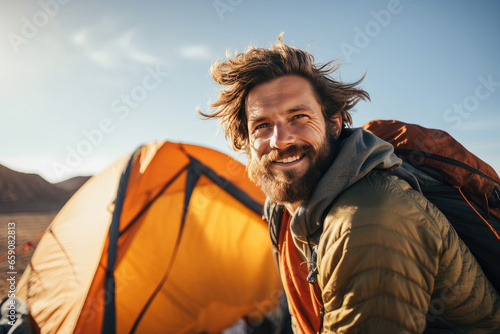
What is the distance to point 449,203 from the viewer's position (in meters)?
1.30

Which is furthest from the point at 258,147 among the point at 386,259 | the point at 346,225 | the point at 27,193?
the point at 27,193

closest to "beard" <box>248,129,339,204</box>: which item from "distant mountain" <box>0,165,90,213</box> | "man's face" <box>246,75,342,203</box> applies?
"man's face" <box>246,75,342,203</box>

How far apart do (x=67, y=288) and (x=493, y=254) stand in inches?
121

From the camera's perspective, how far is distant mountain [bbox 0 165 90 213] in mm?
13849

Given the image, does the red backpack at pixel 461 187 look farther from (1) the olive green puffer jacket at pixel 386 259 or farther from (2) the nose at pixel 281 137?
(2) the nose at pixel 281 137

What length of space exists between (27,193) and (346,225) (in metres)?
21.1

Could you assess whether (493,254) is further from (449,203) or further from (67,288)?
(67,288)

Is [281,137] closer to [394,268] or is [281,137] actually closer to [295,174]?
[295,174]

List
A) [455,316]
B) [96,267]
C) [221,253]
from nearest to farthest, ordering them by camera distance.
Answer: [455,316]
[96,267]
[221,253]

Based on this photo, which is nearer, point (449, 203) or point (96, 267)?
point (449, 203)

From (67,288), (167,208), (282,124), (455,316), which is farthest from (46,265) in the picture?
(455,316)

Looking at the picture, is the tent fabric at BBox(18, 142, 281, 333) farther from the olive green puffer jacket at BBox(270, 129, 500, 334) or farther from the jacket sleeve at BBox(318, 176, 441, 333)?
the jacket sleeve at BBox(318, 176, 441, 333)

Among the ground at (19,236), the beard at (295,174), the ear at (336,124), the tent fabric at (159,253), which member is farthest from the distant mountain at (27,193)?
the ear at (336,124)

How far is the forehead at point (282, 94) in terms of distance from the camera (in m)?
1.73
